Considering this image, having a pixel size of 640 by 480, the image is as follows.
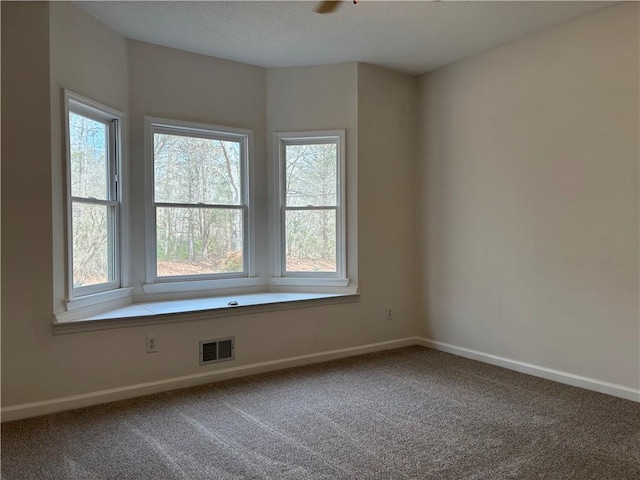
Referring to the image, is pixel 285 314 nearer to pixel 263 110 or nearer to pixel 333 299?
pixel 333 299

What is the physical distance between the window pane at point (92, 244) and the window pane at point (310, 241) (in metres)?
1.61

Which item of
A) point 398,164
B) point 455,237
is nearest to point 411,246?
point 455,237

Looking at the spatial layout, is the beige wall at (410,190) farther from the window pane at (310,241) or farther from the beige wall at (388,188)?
the window pane at (310,241)

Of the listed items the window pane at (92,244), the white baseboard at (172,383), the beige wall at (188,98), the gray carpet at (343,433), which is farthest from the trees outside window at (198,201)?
the gray carpet at (343,433)

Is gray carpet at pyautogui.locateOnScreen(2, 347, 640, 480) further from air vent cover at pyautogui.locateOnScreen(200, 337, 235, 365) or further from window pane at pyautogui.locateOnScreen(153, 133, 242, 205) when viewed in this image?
window pane at pyautogui.locateOnScreen(153, 133, 242, 205)

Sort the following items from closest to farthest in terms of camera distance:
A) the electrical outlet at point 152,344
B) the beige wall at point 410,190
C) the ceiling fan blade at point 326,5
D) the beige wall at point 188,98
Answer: the ceiling fan blade at point 326,5
the beige wall at point 410,190
the electrical outlet at point 152,344
the beige wall at point 188,98

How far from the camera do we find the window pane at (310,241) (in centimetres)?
444

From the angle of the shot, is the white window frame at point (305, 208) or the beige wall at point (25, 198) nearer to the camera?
the beige wall at point (25, 198)

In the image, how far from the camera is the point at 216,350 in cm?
363

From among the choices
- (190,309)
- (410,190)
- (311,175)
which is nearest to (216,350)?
(190,309)

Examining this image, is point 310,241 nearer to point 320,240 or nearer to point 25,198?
point 320,240

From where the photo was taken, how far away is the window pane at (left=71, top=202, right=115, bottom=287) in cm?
327

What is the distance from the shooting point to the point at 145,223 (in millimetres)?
3818

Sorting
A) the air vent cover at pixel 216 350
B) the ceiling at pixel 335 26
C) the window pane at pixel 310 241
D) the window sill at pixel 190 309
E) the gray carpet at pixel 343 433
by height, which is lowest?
the gray carpet at pixel 343 433
